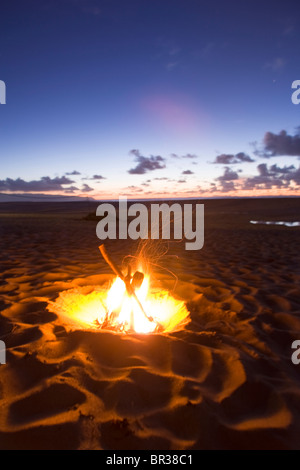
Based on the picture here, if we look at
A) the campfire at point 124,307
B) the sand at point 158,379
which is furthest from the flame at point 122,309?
the sand at point 158,379

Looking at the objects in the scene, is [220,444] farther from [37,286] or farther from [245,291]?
[37,286]

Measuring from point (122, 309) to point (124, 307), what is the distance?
0.04m

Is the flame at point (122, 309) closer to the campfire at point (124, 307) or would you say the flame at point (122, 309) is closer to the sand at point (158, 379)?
the campfire at point (124, 307)

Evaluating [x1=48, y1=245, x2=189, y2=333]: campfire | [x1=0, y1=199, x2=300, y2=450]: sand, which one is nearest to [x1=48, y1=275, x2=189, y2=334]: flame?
[x1=48, y1=245, x2=189, y2=333]: campfire

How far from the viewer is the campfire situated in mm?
2879

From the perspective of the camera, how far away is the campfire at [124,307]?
2.88m

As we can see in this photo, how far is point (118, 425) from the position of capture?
63.6 inches

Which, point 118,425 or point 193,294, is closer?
point 118,425

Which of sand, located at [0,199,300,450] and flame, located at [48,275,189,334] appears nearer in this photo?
sand, located at [0,199,300,450]

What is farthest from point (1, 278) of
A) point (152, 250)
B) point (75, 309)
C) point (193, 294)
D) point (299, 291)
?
point (299, 291)

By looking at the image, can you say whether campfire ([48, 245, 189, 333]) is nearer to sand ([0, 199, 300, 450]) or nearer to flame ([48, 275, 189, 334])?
flame ([48, 275, 189, 334])

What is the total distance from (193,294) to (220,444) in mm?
2220

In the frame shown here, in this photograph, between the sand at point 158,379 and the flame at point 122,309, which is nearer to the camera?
the sand at point 158,379
